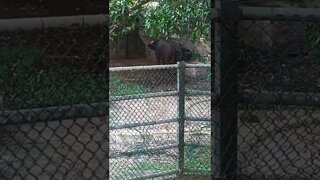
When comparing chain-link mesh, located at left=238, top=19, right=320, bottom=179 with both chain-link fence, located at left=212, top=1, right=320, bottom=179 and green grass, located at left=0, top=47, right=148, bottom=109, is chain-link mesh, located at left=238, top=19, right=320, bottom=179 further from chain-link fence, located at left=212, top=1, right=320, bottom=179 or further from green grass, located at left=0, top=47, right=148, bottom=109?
green grass, located at left=0, top=47, right=148, bottom=109

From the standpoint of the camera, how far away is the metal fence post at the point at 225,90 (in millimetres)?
1933

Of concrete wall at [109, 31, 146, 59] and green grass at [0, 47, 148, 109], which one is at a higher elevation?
green grass at [0, 47, 148, 109]

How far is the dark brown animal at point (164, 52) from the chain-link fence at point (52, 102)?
597 centimetres

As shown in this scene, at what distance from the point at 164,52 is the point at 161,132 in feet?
12.1

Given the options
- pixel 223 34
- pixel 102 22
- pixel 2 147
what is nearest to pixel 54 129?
pixel 2 147

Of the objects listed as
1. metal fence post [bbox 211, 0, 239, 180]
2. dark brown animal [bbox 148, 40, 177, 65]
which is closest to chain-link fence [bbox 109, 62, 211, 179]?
metal fence post [bbox 211, 0, 239, 180]

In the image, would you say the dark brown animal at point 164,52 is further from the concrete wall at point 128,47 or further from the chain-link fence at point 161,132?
the chain-link fence at point 161,132

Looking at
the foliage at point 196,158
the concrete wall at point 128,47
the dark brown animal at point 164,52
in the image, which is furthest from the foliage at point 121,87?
the concrete wall at point 128,47

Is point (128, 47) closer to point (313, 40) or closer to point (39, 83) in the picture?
point (313, 40)

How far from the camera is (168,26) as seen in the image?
595cm

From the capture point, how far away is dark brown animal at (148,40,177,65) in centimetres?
827

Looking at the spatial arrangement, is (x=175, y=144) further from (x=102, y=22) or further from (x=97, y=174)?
(x=102, y=22)

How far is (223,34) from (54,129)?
0.73m

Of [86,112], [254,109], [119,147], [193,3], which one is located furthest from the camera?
[193,3]
